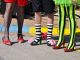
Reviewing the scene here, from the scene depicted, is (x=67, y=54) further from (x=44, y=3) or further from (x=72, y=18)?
(x=44, y=3)

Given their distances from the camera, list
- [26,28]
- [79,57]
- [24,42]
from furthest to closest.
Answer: [26,28] < [24,42] < [79,57]

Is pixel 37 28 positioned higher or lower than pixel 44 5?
lower

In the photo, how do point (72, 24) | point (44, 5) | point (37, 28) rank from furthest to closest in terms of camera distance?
point (37, 28) → point (44, 5) → point (72, 24)

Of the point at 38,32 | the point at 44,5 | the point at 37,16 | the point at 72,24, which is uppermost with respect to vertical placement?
the point at 44,5

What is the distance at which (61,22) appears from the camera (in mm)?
7465

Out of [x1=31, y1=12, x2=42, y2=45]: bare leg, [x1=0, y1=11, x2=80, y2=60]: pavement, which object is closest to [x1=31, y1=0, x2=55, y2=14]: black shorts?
[x1=31, y1=12, x2=42, y2=45]: bare leg

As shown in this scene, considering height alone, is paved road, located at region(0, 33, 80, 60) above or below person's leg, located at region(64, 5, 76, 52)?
below

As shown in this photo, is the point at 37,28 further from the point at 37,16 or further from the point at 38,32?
the point at 37,16

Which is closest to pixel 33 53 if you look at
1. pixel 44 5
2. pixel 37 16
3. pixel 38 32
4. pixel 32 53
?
pixel 32 53

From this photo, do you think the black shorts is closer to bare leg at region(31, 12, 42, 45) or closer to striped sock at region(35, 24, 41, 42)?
bare leg at region(31, 12, 42, 45)

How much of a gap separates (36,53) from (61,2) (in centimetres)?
112

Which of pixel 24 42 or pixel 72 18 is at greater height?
pixel 72 18

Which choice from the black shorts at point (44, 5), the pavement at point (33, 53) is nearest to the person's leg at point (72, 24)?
the pavement at point (33, 53)

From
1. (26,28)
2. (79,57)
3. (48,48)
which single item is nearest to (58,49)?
(48,48)
